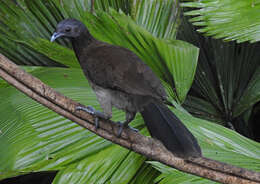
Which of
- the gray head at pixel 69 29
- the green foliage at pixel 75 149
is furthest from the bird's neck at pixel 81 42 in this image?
the green foliage at pixel 75 149

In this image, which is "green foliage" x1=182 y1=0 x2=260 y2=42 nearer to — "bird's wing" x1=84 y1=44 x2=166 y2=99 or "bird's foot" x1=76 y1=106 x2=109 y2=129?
"bird's wing" x1=84 y1=44 x2=166 y2=99

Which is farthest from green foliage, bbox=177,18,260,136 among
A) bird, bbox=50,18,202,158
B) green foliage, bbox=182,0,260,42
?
bird, bbox=50,18,202,158

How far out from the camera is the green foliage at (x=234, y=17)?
1.48 m

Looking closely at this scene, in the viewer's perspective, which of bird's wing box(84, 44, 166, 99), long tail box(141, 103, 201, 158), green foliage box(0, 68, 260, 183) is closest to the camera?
long tail box(141, 103, 201, 158)

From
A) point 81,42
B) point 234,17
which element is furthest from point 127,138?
point 234,17

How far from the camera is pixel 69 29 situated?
4.50 feet

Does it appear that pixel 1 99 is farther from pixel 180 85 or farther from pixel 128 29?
pixel 180 85

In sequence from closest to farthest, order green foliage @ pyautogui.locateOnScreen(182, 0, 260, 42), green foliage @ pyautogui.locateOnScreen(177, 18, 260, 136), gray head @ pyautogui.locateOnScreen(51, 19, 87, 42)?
1. gray head @ pyautogui.locateOnScreen(51, 19, 87, 42)
2. green foliage @ pyautogui.locateOnScreen(182, 0, 260, 42)
3. green foliage @ pyautogui.locateOnScreen(177, 18, 260, 136)

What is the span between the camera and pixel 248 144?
4.58 ft

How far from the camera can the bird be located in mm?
1037

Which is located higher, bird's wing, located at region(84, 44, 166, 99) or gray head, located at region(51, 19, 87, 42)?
gray head, located at region(51, 19, 87, 42)

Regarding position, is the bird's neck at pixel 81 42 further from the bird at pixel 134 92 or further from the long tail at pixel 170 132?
the long tail at pixel 170 132

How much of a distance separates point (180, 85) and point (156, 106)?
490 mm

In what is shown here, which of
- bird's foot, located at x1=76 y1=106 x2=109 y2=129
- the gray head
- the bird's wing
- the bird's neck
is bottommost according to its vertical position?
bird's foot, located at x1=76 y1=106 x2=109 y2=129
